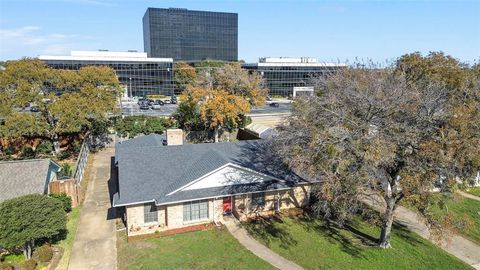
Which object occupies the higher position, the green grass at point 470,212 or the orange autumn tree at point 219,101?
the orange autumn tree at point 219,101

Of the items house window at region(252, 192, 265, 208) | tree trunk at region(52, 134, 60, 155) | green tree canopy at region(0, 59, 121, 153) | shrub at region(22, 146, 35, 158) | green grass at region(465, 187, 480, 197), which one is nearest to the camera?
house window at region(252, 192, 265, 208)

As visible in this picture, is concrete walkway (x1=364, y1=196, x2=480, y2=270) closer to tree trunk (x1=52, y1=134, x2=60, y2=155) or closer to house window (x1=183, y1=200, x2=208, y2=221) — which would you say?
house window (x1=183, y1=200, x2=208, y2=221)

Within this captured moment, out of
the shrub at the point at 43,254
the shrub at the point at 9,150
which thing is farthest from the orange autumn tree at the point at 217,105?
the shrub at the point at 43,254

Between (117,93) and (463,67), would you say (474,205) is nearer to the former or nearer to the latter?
(463,67)

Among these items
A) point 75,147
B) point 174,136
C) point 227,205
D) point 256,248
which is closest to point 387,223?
point 256,248

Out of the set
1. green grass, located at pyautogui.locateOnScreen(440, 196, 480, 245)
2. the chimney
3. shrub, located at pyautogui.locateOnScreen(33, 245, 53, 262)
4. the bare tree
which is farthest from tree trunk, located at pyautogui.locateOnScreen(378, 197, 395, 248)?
shrub, located at pyautogui.locateOnScreen(33, 245, 53, 262)

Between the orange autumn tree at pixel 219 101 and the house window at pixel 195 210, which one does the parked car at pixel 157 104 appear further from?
the house window at pixel 195 210
